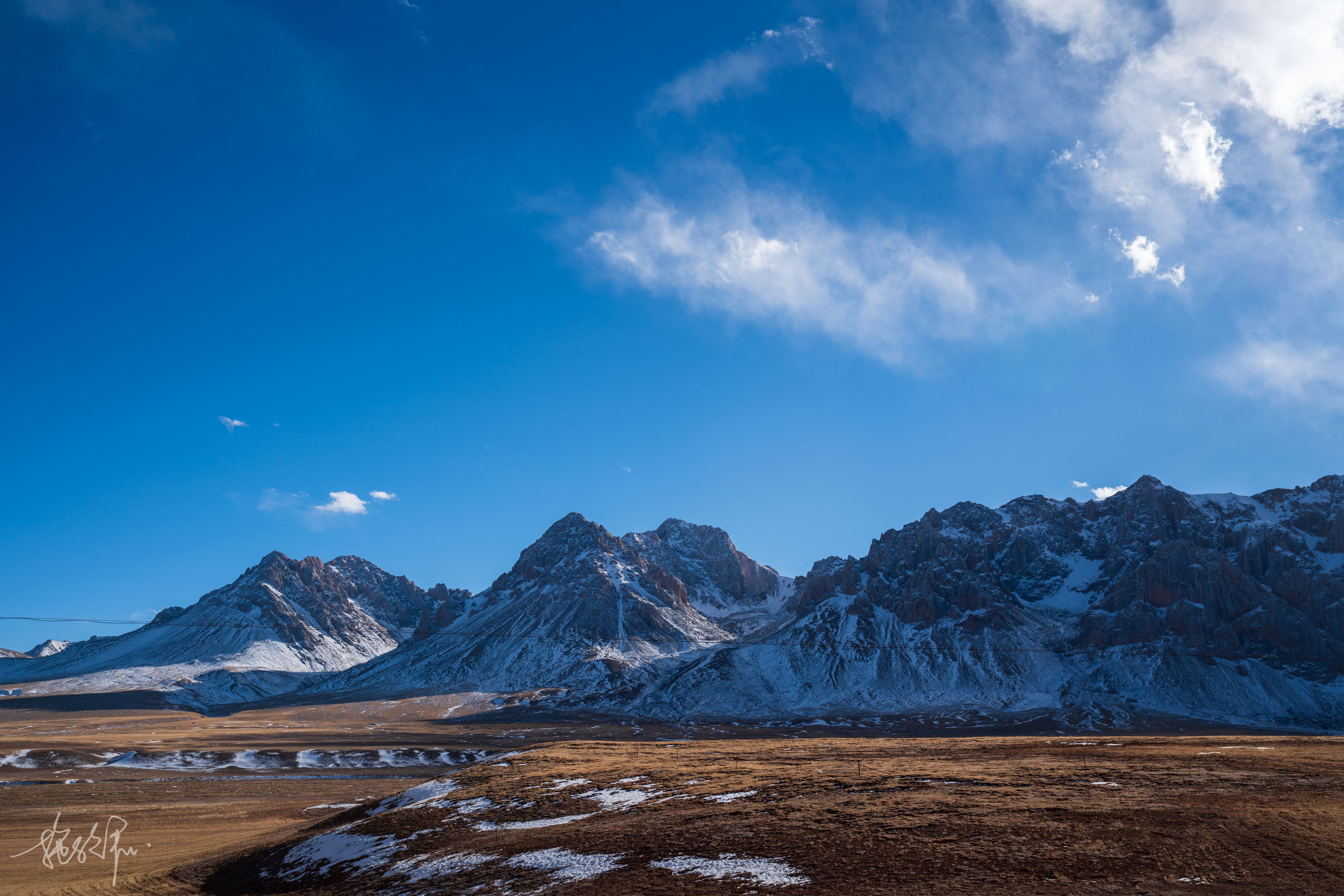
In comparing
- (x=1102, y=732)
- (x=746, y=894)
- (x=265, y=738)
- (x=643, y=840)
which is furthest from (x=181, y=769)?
(x=1102, y=732)

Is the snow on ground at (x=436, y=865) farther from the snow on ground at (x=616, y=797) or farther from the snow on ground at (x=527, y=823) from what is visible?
the snow on ground at (x=616, y=797)

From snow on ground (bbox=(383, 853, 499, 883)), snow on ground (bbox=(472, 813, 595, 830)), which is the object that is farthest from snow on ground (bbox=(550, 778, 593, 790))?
snow on ground (bbox=(383, 853, 499, 883))

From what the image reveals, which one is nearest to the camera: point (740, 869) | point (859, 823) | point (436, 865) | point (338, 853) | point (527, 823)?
point (740, 869)

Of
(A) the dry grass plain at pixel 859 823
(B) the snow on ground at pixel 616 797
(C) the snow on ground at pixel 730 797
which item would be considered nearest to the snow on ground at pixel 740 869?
(A) the dry grass plain at pixel 859 823

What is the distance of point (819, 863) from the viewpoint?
2533 cm

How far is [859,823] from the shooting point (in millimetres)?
29453

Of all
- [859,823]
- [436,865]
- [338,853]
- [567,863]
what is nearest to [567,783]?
[338,853]

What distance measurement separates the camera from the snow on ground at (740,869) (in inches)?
947

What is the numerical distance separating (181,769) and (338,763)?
1928cm
